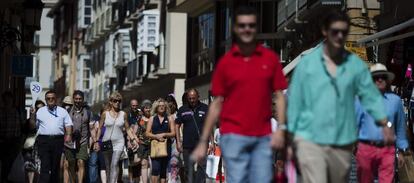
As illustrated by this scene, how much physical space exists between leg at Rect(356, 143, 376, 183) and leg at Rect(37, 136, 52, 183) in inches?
348

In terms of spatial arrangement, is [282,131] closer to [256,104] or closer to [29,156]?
[256,104]

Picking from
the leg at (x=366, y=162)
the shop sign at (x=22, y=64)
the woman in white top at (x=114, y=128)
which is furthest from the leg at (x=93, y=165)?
the leg at (x=366, y=162)

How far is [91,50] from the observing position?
240 feet

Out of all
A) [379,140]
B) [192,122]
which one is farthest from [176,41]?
[379,140]

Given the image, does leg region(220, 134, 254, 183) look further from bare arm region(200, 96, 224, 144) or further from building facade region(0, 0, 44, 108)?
building facade region(0, 0, 44, 108)

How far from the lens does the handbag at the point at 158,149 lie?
21.5m

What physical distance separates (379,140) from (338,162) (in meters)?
Result: 2.63

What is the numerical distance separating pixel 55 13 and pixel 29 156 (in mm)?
75091

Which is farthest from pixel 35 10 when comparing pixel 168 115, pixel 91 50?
pixel 91 50

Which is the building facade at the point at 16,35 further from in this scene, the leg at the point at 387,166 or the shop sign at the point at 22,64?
the leg at the point at 387,166

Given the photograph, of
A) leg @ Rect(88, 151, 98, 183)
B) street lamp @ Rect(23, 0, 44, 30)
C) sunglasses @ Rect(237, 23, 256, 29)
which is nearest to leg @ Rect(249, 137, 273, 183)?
sunglasses @ Rect(237, 23, 256, 29)

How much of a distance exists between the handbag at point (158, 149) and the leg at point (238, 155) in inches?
445

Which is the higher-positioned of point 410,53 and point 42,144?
point 410,53

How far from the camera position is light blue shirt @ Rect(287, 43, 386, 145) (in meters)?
9.90
